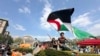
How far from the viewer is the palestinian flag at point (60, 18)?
19.6 meters

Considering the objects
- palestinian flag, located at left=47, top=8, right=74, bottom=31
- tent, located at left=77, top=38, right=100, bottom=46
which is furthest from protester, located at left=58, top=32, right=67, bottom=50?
tent, located at left=77, top=38, right=100, bottom=46

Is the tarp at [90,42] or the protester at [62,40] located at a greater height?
the tarp at [90,42]

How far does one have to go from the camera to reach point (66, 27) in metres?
19.0

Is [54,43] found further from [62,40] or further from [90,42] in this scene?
[90,42]

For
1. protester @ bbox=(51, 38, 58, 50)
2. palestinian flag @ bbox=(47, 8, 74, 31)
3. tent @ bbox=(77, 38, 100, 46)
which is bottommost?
protester @ bbox=(51, 38, 58, 50)

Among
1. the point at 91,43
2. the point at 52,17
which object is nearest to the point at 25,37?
the point at 91,43

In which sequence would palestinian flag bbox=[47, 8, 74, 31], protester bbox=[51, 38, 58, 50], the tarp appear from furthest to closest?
1. the tarp
2. palestinian flag bbox=[47, 8, 74, 31]
3. protester bbox=[51, 38, 58, 50]

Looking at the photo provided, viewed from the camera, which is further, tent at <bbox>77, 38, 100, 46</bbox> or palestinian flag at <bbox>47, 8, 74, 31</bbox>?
tent at <bbox>77, 38, 100, 46</bbox>

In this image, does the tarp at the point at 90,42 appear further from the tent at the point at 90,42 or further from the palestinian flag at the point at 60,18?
the palestinian flag at the point at 60,18

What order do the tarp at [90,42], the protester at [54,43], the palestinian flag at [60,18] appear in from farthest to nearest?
the tarp at [90,42] → the palestinian flag at [60,18] → the protester at [54,43]

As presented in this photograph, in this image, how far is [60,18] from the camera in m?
19.9

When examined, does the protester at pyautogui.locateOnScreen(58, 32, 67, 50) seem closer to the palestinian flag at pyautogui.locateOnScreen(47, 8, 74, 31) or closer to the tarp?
the palestinian flag at pyautogui.locateOnScreen(47, 8, 74, 31)

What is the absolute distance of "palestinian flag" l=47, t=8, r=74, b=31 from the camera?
64.3ft

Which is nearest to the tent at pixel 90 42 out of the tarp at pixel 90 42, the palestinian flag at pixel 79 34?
the tarp at pixel 90 42
